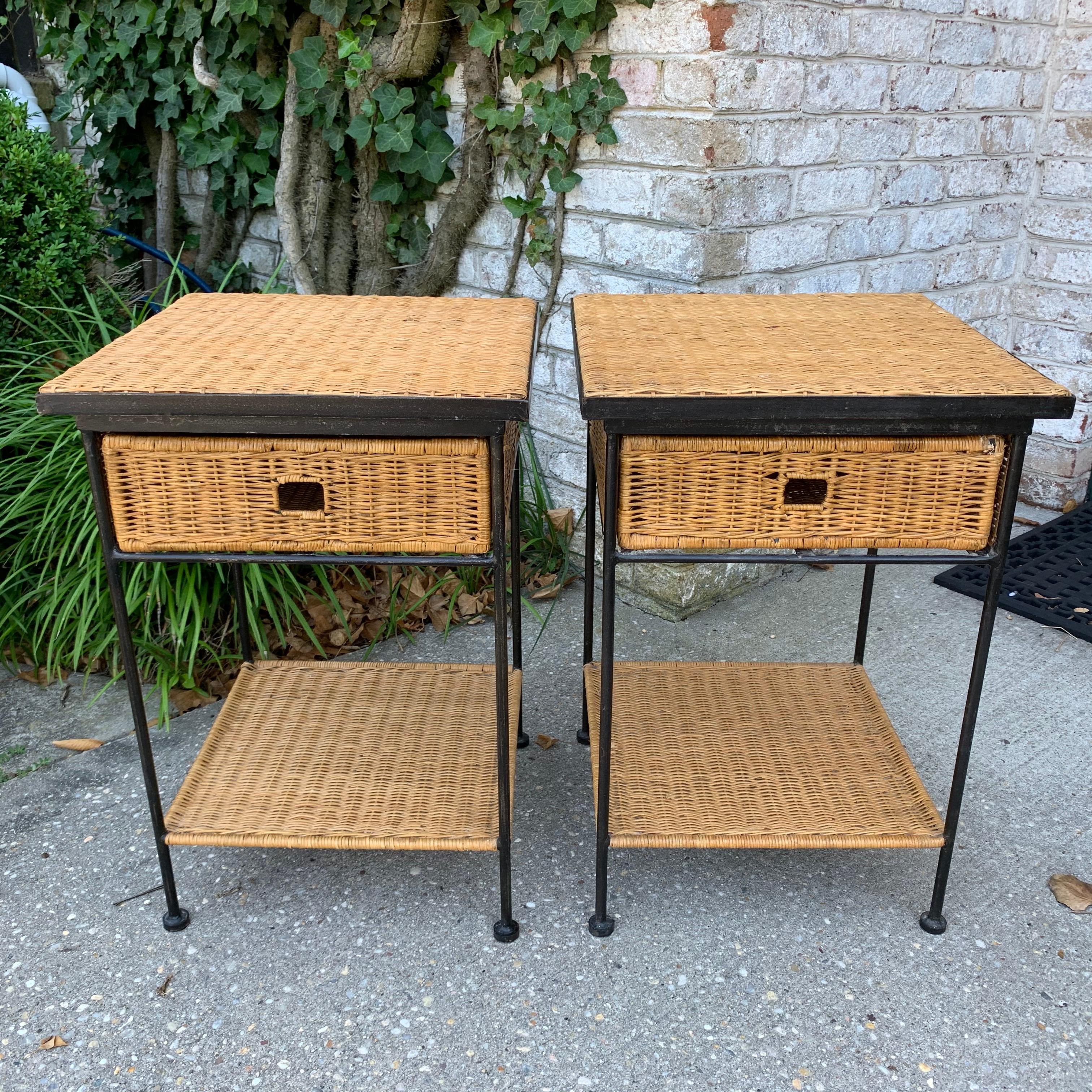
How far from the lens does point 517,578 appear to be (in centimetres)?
198

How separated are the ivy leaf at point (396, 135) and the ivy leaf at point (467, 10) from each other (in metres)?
0.32

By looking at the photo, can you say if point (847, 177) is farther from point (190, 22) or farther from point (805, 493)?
point (190, 22)

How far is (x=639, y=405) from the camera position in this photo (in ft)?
4.41

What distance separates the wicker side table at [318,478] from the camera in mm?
1371

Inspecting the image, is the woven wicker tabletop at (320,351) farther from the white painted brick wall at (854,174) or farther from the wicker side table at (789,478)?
the white painted brick wall at (854,174)

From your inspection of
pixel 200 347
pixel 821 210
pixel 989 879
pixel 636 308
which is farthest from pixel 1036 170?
pixel 200 347

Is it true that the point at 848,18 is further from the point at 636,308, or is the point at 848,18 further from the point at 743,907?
the point at 743,907

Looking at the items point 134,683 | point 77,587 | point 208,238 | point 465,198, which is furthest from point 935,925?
point 208,238

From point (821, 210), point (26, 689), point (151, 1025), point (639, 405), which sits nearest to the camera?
point (639, 405)

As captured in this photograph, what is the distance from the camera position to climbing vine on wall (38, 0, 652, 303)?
2.56 m

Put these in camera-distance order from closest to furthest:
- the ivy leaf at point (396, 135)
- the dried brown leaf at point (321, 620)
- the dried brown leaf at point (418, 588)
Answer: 1. the dried brown leaf at point (321, 620)
2. the dried brown leaf at point (418, 588)
3. the ivy leaf at point (396, 135)

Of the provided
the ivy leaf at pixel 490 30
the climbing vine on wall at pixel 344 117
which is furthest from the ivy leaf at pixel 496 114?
the ivy leaf at pixel 490 30

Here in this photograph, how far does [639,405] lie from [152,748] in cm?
145

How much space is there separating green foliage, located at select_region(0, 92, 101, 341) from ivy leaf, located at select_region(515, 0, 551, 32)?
4.30 feet
